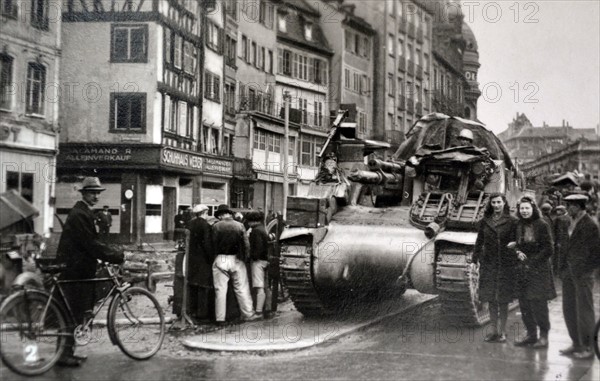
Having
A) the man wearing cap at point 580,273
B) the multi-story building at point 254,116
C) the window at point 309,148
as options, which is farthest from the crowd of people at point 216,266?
the window at point 309,148

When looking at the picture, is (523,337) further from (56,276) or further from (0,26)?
(0,26)

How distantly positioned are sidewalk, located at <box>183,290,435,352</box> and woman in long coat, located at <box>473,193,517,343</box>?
190 cm

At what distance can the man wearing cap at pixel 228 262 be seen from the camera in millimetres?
10352

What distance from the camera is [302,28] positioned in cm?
3647

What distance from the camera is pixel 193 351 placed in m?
8.51

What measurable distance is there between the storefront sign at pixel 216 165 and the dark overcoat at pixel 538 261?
8155 mm

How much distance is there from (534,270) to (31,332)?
19.3ft

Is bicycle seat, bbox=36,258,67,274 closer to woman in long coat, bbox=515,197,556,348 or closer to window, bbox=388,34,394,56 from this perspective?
woman in long coat, bbox=515,197,556,348

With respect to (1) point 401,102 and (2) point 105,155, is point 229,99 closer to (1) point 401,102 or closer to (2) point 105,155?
(2) point 105,155

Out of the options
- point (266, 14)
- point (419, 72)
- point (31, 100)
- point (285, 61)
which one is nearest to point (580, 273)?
point (31, 100)

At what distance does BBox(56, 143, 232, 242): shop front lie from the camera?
1409 centimetres

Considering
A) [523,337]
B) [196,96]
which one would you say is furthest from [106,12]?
[523,337]

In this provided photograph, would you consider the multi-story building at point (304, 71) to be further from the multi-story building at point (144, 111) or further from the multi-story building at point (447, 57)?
the multi-story building at point (144, 111)

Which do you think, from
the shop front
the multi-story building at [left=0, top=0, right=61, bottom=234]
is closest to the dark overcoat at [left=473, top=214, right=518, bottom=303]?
the shop front
